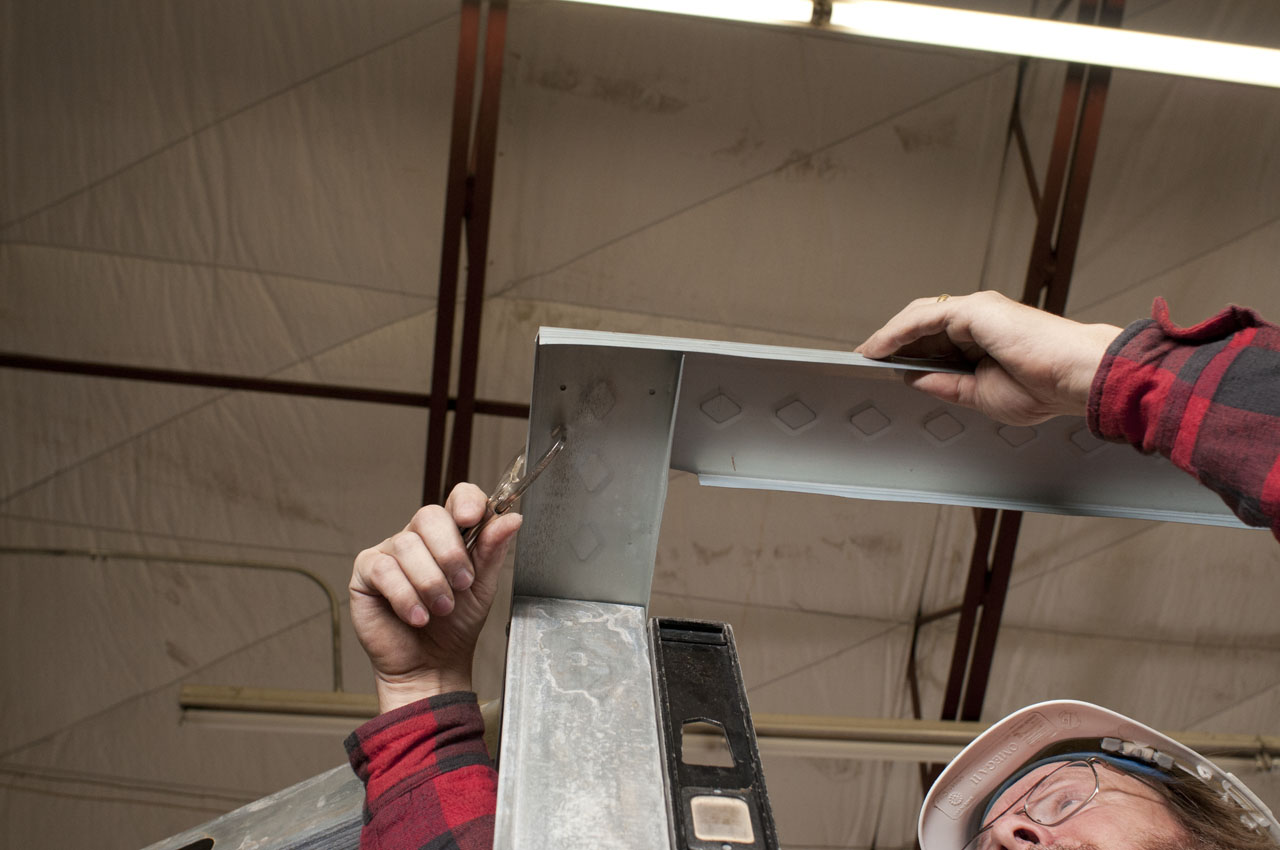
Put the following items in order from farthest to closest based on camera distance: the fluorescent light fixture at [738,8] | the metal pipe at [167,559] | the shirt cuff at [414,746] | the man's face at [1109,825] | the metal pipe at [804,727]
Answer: the metal pipe at [167,559] → the metal pipe at [804,727] → the fluorescent light fixture at [738,8] → the man's face at [1109,825] → the shirt cuff at [414,746]

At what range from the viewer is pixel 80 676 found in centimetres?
418

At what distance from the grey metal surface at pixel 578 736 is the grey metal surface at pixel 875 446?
191 millimetres

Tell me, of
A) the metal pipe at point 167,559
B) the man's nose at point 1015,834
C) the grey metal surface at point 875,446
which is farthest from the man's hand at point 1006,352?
the metal pipe at point 167,559

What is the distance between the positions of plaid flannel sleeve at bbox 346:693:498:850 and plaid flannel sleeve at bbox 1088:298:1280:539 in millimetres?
660

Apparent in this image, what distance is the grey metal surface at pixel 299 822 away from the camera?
92 cm

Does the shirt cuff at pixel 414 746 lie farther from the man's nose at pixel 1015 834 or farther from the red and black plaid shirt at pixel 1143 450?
the man's nose at pixel 1015 834

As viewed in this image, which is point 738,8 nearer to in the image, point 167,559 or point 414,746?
point 414,746

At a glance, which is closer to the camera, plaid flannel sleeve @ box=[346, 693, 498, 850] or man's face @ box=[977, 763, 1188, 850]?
plaid flannel sleeve @ box=[346, 693, 498, 850]

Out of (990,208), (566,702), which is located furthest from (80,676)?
(990,208)

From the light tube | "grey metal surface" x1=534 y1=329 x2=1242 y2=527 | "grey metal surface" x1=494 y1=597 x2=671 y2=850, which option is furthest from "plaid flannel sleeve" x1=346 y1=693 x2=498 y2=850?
the light tube

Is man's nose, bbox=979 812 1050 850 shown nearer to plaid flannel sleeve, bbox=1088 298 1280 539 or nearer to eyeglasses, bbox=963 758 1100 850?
eyeglasses, bbox=963 758 1100 850

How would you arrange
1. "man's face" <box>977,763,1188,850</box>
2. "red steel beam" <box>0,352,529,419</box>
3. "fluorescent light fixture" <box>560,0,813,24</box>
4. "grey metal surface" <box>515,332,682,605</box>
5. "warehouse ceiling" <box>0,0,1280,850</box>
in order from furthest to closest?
"red steel beam" <box>0,352,529,419</box> < "warehouse ceiling" <box>0,0,1280,850</box> < "fluorescent light fixture" <box>560,0,813,24</box> < "man's face" <box>977,763,1188,850</box> < "grey metal surface" <box>515,332,682,605</box>

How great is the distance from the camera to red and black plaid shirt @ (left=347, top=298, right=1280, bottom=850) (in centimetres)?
64

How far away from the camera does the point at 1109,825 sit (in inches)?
43.3
